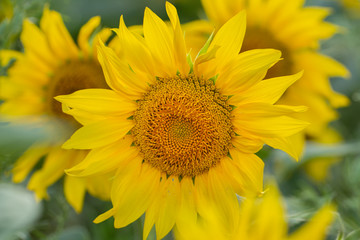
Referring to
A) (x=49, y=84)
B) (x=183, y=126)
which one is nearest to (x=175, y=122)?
(x=183, y=126)

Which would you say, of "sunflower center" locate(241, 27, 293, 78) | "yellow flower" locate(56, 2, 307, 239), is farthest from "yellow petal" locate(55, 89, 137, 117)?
"sunflower center" locate(241, 27, 293, 78)

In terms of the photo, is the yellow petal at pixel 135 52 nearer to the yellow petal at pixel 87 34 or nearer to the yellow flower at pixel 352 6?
the yellow petal at pixel 87 34

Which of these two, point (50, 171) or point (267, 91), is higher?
point (267, 91)

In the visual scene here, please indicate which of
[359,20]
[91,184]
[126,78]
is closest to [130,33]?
[126,78]

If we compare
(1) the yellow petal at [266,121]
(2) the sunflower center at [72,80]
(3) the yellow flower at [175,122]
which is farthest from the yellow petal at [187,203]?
(2) the sunflower center at [72,80]

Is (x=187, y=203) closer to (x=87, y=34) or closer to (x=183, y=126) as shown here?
(x=183, y=126)

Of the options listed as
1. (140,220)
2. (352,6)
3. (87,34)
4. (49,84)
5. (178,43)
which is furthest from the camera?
(352,6)
